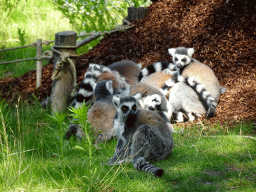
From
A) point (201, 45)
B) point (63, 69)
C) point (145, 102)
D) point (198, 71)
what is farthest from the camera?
point (201, 45)

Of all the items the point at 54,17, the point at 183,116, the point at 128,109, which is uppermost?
the point at 54,17

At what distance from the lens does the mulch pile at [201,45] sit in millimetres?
5308

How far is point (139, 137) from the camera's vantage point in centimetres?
334

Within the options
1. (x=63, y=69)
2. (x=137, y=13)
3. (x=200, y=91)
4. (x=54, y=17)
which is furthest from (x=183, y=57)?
(x=54, y=17)

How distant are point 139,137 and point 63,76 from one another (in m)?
2.55

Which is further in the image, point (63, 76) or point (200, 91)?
point (63, 76)

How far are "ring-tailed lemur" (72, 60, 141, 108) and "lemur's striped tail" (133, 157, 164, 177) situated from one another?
6.83 ft

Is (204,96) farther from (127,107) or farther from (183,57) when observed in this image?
(127,107)

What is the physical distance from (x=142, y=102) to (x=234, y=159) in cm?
211

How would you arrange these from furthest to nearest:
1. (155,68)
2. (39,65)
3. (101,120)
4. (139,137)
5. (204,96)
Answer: (39,65), (155,68), (204,96), (101,120), (139,137)

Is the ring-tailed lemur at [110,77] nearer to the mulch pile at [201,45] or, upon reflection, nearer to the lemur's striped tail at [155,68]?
the lemur's striped tail at [155,68]

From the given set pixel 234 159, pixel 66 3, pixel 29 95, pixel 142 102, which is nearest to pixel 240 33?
pixel 142 102

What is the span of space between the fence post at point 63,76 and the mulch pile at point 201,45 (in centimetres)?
132

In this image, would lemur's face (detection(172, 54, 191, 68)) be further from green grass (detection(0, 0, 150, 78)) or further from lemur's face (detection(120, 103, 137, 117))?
green grass (detection(0, 0, 150, 78))
